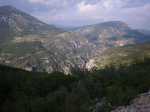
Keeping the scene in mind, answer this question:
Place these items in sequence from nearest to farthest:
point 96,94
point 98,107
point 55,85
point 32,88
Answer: point 98,107 → point 96,94 → point 32,88 → point 55,85

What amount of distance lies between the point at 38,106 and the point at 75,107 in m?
6.43

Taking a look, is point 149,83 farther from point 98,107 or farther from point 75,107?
point 75,107

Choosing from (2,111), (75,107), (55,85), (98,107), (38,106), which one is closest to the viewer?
(75,107)

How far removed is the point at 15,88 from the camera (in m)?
70.9

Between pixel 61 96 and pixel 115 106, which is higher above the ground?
pixel 61 96

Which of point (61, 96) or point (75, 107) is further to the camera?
point (61, 96)

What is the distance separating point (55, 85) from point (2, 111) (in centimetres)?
4666

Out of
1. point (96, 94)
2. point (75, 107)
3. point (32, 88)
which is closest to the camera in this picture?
point (75, 107)

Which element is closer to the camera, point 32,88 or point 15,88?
point 15,88

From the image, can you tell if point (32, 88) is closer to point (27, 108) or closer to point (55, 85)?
point (55, 85)

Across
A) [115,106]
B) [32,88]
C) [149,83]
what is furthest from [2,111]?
[149,83]

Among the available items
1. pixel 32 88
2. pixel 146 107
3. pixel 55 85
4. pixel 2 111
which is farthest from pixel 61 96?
pixel 55 85

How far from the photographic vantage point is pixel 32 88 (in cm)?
7656

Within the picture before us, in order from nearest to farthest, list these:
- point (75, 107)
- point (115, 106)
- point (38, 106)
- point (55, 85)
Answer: point (75, 107) < point (38, 106) < point (115, 106) < point (55, 85)
